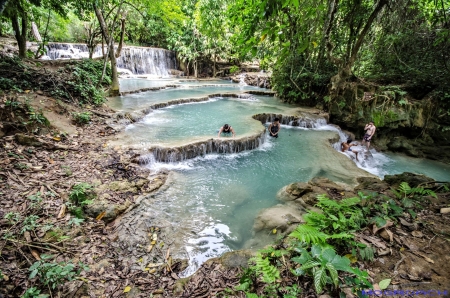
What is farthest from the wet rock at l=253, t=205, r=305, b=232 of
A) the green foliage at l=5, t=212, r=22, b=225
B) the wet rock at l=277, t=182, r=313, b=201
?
the green foliage at l=5, t=212, r=22, b=225

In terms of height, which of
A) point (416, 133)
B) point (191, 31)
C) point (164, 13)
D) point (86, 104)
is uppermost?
point (191, 31)

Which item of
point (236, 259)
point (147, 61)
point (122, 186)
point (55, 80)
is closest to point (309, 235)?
point (236, 259)

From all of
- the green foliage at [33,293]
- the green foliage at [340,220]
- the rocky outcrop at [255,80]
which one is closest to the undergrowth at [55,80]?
the green foliage at [33,293]

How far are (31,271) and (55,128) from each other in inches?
177

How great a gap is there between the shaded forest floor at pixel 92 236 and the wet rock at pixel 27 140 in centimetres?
2

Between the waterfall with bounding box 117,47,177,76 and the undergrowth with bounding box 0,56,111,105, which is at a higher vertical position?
the waterfall with bounding box 117,47,177,76

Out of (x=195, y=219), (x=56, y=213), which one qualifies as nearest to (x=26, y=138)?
(x=56, y=213)

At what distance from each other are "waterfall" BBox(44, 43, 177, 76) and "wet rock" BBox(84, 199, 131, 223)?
19212 mm

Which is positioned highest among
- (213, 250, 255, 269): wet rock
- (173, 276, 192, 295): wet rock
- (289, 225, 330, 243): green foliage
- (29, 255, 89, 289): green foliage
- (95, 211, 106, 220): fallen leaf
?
(289, 225, 330, 243): green foliage

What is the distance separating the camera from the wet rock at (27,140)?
→ 177 inches

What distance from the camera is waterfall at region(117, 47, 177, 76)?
21.8 meters

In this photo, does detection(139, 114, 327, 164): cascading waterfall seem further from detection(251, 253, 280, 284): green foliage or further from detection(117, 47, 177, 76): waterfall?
detection(117, 47, 177, 76): waterfall

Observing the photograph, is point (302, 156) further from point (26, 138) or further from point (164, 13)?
point (164, 13)

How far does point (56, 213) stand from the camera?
10.6 ft
